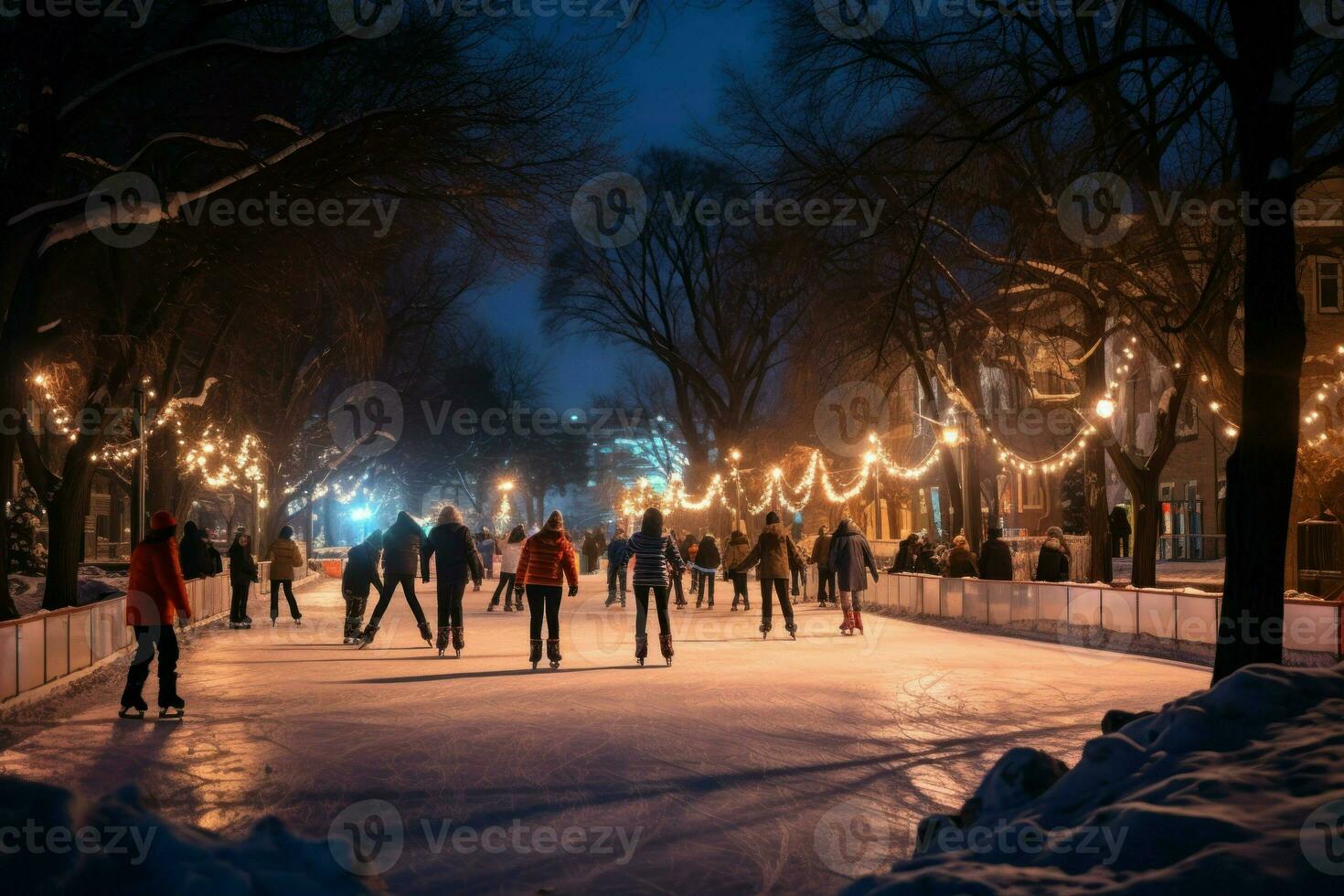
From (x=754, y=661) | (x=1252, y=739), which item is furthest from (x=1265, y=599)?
(x=754, y=661)

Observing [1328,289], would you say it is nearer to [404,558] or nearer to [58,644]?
[404,558]

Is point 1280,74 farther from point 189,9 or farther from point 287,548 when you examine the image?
point 287,548

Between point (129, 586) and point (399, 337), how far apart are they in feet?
104

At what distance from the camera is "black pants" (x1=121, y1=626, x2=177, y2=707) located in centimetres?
1175

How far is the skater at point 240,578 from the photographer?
23406 mm

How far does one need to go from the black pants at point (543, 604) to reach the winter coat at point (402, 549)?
3479 millimetres

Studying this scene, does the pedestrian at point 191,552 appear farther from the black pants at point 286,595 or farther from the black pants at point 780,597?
the black pants at point 780,597

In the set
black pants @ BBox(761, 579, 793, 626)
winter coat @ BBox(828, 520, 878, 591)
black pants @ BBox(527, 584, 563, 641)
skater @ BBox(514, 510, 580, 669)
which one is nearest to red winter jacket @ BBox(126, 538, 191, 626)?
skater @ BBox(514, 510, 580, 669)

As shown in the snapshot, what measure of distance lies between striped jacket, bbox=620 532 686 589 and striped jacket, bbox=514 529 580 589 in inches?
45.9

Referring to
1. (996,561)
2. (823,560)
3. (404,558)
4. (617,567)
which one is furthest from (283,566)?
(996,561)

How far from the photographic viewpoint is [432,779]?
8.45 metres

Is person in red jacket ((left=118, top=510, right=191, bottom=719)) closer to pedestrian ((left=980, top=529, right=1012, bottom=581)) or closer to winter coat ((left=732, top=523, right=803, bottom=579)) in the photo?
winter coat ((left=732, top=523, right=803, bottom=579))

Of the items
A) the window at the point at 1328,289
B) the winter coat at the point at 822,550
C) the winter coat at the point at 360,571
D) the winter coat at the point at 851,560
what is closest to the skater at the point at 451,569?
the winter coat at the point at 360,571

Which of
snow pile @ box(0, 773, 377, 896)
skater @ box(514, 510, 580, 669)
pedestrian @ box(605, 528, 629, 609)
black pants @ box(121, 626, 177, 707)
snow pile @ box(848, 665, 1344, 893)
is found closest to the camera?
snow pile @ box(0, 773, 377, 896)
